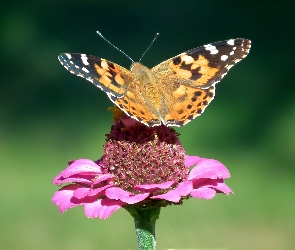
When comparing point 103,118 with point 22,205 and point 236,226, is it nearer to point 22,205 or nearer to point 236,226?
point 22,205

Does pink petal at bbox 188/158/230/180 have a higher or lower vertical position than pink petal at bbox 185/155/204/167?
lower

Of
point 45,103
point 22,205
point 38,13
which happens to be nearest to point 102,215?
point 22,205

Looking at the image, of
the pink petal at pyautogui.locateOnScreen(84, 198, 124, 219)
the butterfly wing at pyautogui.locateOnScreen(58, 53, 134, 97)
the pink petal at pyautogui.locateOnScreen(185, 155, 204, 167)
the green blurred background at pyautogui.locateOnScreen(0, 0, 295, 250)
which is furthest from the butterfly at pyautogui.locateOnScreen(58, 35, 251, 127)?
the green blurred background at pyautogui.locateOnScreen(0, 0, 295, 250)

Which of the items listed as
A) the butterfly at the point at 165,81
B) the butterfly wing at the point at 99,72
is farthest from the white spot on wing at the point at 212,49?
the butterfly wing at the point at 99,72

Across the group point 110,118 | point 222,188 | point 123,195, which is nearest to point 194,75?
point 222,188

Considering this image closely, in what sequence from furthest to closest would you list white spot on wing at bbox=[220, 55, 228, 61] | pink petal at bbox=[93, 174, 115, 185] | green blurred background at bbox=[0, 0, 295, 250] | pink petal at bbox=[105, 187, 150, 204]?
green blurred background at bbox=[0, 0, 295, 250] < white spot on wing at bbox=[220, 55, 228, 61] < pink petal at bbox=[93, 174, 115, 185] < pink petal at bbox=[105, 187, 150, 204]

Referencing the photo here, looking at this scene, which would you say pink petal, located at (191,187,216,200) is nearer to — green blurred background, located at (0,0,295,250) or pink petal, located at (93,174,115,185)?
pink petal, located at (93,174,115,185)
